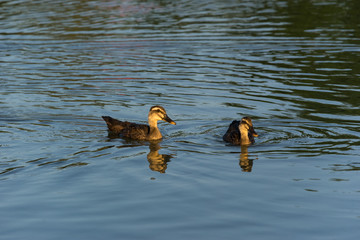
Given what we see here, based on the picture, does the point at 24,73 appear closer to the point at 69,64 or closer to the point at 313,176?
the point at 69,64

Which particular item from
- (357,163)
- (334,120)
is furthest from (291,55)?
(357,163)

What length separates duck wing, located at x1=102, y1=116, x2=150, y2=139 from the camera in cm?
1521

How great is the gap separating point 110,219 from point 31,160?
11.5 feet

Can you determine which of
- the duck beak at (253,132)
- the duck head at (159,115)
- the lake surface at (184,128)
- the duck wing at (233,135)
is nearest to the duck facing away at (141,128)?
the duck head at (159,115)

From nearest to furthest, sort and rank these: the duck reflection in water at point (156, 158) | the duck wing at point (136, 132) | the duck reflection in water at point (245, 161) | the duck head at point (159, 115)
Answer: the duck reflection in water at point (245, 161) → the duck reflection in water at point (156, 158) → the duck wing at point (136, 132) → the duck head at point (159, 115)

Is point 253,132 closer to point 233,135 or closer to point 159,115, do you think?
point 233,135

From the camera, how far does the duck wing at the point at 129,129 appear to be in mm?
15211

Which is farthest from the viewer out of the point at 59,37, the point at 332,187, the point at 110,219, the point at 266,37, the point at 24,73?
the point at 59,37

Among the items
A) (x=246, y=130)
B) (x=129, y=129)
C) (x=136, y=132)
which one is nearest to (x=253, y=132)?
(x=246, y=130)

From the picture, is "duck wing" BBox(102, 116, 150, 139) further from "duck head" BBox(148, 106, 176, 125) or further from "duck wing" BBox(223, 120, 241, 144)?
"duck wing" BBox(223, 120, 241, 144)

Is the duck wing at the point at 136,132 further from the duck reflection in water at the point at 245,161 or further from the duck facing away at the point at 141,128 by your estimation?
the duck reflection in water at the point at 245,161

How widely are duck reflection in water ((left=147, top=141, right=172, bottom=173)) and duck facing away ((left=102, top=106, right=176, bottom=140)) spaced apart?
24 cm

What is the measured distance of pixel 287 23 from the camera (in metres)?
30.3

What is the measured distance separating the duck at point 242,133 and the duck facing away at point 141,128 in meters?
1.32
